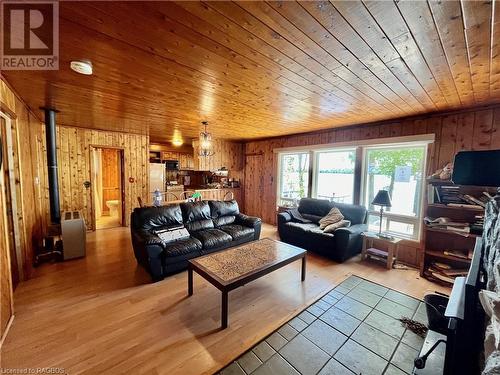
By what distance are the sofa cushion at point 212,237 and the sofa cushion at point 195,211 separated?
324mm

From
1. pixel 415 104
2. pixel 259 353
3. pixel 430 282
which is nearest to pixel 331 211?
pixel 430 282

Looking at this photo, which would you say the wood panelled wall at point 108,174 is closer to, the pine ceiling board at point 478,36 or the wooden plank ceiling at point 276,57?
the wooden plank ceiling at point 276,57

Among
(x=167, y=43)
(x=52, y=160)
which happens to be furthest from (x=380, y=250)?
(x=52, y=160)

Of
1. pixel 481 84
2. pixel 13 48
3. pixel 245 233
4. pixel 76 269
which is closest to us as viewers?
pixel 13 48

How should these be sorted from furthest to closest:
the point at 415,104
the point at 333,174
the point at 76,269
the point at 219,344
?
1. the point at 333,174
2. the point at 76,269
3. the point at 415,104
4. the point at 219,344

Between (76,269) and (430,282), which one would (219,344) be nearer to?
(76,269)

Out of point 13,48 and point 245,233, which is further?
point 245,233

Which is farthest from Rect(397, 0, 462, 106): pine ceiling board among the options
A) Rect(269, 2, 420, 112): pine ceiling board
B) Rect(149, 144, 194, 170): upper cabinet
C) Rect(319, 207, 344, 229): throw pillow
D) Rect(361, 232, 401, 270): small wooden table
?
Rect(149, 144, 194, 170): upper cabinet

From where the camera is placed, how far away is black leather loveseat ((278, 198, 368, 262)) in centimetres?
346

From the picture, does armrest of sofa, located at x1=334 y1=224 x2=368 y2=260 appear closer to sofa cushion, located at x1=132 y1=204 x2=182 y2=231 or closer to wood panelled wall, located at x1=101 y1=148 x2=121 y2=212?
sofa cushion, located at x1=132 y1=204 x2=182 y2=231

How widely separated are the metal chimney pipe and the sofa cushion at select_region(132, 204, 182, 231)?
4.46ft

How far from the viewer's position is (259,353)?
68.1 inches

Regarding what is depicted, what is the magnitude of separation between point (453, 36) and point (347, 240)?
2.74 metres

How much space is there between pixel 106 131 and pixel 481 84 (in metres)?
6.26
